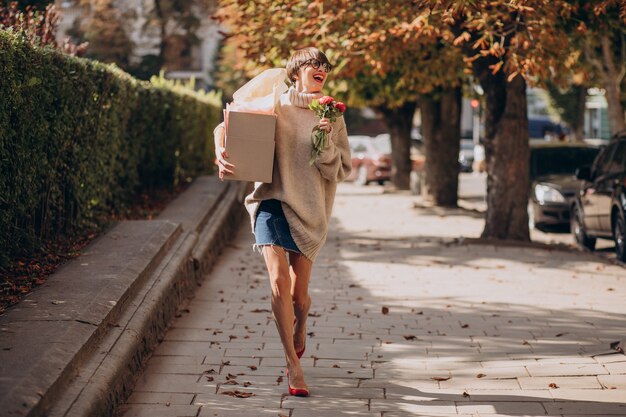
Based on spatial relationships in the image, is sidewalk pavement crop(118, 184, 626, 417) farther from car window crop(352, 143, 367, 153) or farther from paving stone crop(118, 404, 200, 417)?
car window crop(352, 143, 367, 153)

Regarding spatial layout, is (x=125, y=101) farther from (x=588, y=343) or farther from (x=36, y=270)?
(x=588, y=343)

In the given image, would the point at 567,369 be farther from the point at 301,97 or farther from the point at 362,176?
the point at 362,176

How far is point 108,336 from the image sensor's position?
6.63 metres

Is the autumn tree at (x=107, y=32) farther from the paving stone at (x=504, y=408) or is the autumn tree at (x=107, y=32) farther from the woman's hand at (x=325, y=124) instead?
the paving stone at (x=504, y=408)

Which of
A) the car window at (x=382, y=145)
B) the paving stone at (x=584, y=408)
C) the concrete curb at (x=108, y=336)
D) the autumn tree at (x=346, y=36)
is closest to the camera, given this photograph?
the concrete curb at (x=108, y=336)

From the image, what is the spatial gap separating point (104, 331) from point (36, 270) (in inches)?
66.7

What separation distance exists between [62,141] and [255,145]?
138 inches

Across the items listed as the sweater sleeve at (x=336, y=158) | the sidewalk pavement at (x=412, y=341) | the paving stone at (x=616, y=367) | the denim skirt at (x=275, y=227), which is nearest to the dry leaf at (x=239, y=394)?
the sidewalk pavement at (x=412, y=341)

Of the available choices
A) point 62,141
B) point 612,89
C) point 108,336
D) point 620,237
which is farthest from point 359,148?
point 108,336

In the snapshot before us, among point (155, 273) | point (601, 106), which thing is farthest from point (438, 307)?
point (601, 106)

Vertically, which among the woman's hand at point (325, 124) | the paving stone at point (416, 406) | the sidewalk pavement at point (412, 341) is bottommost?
the sidewalk pavement at point (412, 341)

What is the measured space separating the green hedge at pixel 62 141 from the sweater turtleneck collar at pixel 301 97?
6.73 feet

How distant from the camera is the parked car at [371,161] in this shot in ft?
116

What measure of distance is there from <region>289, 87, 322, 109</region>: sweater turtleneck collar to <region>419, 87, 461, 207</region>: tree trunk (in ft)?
52.5
